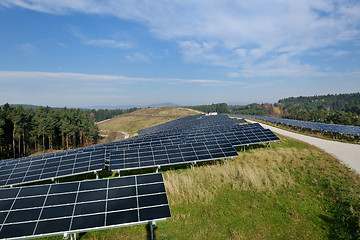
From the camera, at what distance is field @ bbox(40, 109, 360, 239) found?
32.6 ft

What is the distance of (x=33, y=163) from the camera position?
1819cm

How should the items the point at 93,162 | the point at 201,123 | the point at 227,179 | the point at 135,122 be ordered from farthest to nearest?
the point at 135,122 → the point at 201,123 → the point at 93,162 → the point at 227,179

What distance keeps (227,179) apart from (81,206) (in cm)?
1166

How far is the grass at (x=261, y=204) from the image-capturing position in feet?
32.6

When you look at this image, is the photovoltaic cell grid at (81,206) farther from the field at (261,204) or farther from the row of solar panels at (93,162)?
the row of solar panels at (93,162)

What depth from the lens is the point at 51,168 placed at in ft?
56.1

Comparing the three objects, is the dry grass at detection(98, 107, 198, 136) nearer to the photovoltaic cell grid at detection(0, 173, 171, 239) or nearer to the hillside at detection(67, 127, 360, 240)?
the hillside at detection(67, 127, 360, 240)

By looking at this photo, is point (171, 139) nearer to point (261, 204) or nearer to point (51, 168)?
point (51, 168)

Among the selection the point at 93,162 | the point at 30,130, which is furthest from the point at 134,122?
the point at 93,162

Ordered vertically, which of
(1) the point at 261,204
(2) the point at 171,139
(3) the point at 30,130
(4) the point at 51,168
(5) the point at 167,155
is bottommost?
(3) the point at 30,130

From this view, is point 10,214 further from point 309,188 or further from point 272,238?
point 309,188

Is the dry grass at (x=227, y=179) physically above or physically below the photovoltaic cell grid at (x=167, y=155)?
below

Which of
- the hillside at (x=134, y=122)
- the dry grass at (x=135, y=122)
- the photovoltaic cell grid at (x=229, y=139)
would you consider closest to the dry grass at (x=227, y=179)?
the photovoltaic cell grid at (x=229, y=139)

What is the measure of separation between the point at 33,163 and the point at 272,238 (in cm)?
2199
